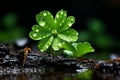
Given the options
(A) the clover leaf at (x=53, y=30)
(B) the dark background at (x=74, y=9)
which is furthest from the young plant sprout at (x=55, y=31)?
(B) the dark background at (x=74, y=9)

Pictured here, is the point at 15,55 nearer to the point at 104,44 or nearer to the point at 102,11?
the point at 104,44

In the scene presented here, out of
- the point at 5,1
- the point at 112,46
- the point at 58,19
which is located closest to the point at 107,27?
the point at 112,46

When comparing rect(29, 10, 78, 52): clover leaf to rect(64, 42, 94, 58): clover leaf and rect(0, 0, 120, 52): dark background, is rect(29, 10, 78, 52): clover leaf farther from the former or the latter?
rect(0, 0, 120, 52): dark background

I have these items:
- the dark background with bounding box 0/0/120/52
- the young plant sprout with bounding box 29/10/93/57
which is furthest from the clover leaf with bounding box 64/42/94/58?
the dark background with bounding box 0/0/120/52

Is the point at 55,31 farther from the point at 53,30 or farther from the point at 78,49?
the point at 78,49

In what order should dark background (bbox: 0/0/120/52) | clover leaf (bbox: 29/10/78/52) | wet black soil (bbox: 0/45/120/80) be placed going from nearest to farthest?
wet black soil (bbox: 0/45/120/80) < clover leaf (bbox: 29/10/78/52) < dark background (bbox: 0/0/120/52)

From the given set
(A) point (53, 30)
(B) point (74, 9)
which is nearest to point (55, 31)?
(A) point (53, 30)

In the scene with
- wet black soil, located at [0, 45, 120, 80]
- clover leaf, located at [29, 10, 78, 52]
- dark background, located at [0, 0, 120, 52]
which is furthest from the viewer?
dark background, located at [0, 0, 120, 52]
